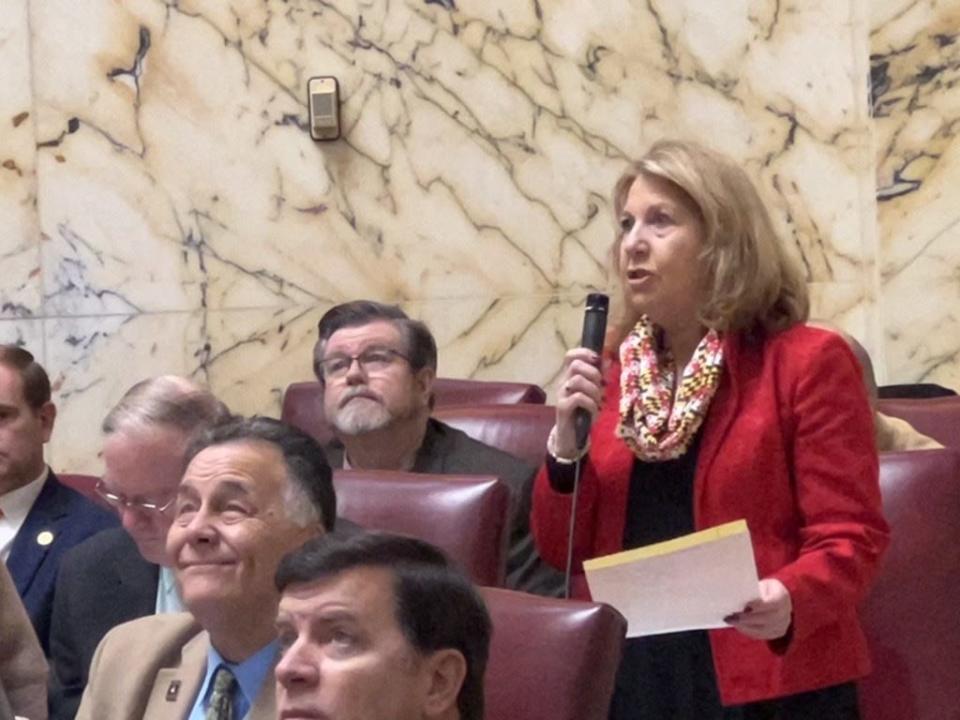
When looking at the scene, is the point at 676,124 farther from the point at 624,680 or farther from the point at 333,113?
the point at 624,680

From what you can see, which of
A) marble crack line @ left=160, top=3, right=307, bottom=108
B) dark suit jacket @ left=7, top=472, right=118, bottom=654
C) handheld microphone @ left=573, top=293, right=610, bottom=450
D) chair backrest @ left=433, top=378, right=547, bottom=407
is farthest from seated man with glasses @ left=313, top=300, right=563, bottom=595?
marble crack line @ left=160, top=3, right=307, bottom=108

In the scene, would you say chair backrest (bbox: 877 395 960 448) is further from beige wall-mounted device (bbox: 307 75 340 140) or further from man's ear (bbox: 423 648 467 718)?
beige wall-mounted device (bbox: 307 75 340 140)

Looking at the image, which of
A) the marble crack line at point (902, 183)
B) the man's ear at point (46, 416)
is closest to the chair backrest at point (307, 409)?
the man's ear at point (46, 416)

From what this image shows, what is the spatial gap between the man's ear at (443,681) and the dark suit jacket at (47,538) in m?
1.71

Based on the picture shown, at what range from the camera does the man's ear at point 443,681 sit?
1.80 meters

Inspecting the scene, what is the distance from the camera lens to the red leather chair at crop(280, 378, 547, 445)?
405 centimetres

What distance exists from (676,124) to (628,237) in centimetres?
224

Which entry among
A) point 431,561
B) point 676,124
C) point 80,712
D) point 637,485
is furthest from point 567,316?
point 431,561

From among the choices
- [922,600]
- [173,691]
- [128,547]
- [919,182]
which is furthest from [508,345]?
[173,691]

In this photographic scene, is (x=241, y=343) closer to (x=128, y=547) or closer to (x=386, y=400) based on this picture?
(x=386, y=400)

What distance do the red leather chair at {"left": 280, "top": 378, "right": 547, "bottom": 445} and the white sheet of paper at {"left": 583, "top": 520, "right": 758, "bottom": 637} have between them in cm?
179

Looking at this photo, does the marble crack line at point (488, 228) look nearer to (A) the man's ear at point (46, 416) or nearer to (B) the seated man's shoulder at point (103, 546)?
(A) the man's ear at point (46, 416)

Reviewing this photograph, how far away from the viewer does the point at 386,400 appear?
3580 mm

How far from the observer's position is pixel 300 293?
4.82m
